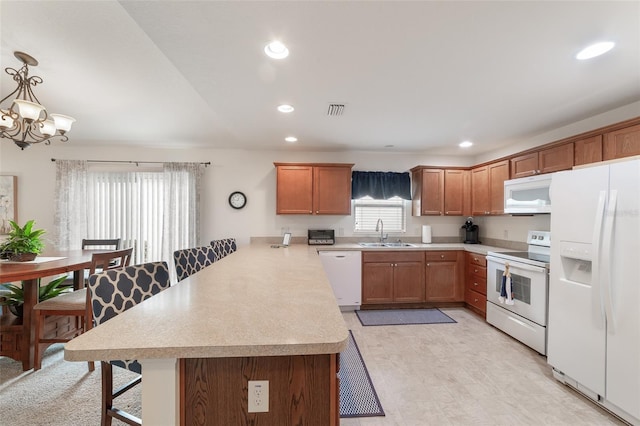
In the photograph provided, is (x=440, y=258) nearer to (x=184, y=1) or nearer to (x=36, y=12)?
(x=184, y=1)

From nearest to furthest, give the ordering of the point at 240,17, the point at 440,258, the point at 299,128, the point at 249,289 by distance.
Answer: the point at 240,17
the point at 249,289
the point at 299,128
the point at 440,258

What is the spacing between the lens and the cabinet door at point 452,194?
4277mm

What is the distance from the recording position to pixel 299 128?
3266mm

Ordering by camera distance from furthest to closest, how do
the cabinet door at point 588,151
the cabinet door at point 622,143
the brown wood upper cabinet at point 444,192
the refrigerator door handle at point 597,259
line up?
the brown wood upper cabinet at point 444,192 → the cabinet door at point 588,151 → the cabinet door at point 622,143 → the refrigerator door handle at point 597,259

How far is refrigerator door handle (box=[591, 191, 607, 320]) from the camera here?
1868 millimetres

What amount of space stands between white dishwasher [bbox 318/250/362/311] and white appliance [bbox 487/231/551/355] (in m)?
1.68

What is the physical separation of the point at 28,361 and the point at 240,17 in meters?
3.35

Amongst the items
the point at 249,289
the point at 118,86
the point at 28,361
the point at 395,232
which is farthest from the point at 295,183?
the point at 28,361

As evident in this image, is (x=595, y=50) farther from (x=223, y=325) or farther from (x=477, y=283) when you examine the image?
(x=477, y=283)

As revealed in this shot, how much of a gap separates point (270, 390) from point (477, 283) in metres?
3.62

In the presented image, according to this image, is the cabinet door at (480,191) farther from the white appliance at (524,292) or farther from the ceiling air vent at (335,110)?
the ceiling air vent at (335,110)

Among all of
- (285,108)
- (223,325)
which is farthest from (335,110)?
(223,325)

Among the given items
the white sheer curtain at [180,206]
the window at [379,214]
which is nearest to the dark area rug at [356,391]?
the window at [379,214]

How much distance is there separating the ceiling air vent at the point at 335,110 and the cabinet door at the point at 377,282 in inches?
85.6
